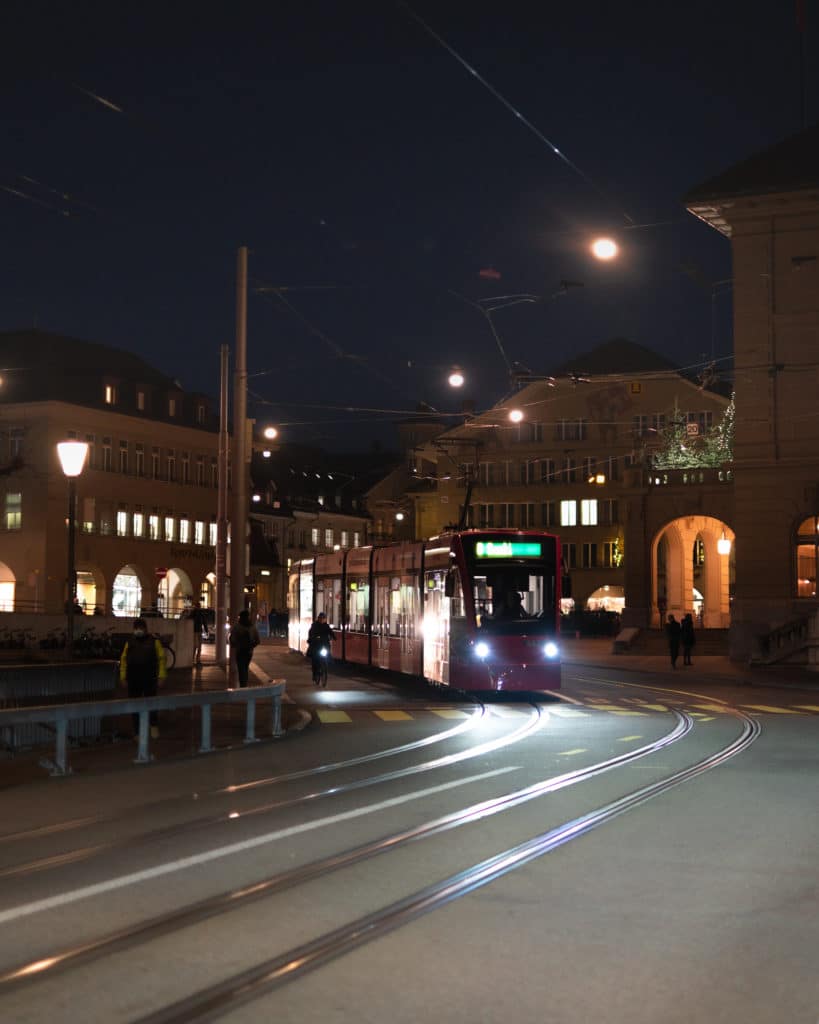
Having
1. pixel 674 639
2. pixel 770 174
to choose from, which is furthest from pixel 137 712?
pixel 770 174

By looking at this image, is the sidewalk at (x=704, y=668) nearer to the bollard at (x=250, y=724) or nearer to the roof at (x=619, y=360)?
the bollard at (x=250, y=724)

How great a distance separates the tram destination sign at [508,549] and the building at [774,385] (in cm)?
2400

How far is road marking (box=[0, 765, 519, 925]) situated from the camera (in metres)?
8.95

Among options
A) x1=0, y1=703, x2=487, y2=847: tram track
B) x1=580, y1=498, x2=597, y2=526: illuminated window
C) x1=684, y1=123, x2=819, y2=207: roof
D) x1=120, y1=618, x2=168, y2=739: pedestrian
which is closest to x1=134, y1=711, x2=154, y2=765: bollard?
x1=0, y1=703, x2=487, y2=847: tram track

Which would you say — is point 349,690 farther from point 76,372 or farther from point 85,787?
point 76,372

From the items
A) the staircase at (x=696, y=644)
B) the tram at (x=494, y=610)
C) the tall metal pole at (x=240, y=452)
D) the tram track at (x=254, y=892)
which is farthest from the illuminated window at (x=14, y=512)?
the tram track at (x=254, y=892)

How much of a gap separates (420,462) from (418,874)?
375 ft

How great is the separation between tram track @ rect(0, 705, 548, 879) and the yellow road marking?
424 centimetres

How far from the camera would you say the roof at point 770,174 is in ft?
175

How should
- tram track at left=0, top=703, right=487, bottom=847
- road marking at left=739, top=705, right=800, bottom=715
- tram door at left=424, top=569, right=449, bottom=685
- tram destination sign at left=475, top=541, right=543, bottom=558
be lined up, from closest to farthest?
tram track at left=0, top=703, right=487, bottom=847, road marking at left=739, top=705, right=800, bottom=715, tram destination sign at left=475, top=541, right=543, bottom=558, tram door at left=424, top=569, right=449, bottom=685

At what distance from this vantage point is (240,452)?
106 ft

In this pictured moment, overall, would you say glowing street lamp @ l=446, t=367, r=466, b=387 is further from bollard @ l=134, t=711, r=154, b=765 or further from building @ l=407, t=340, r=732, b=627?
building @ l=407, t=340, r=732, b=627

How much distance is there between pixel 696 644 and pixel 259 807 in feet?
160

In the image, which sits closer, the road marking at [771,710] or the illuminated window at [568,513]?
the road marking at [771,710]
